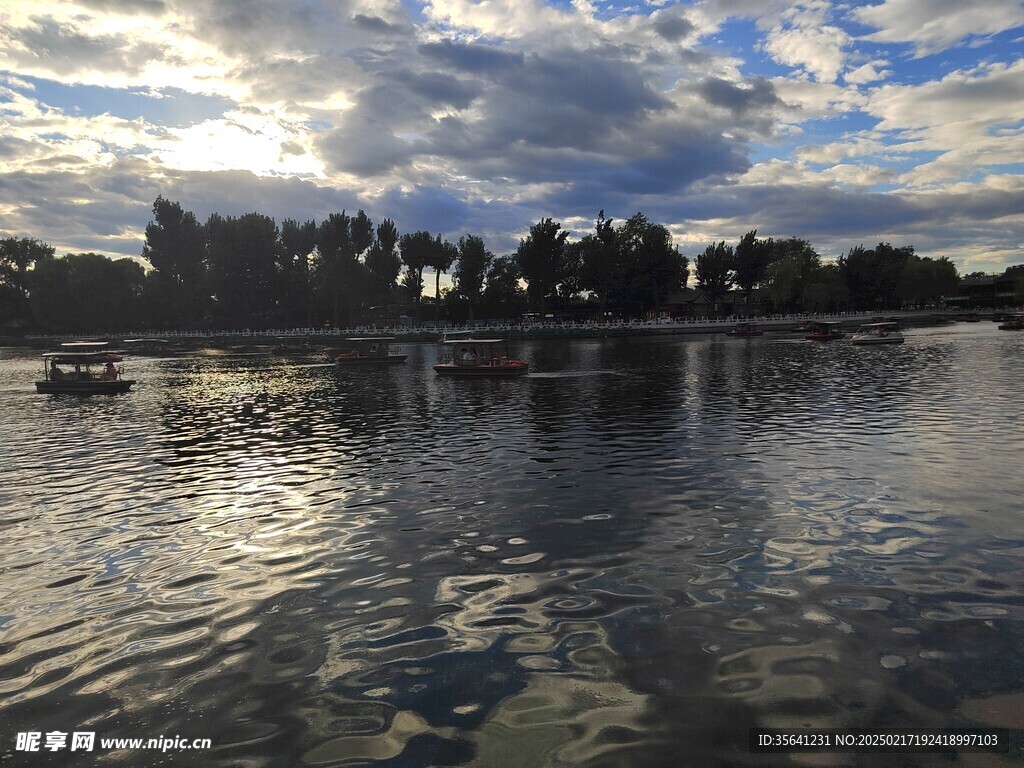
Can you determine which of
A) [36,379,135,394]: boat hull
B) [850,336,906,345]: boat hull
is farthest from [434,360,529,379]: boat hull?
[850,336,906,345]: boat hull

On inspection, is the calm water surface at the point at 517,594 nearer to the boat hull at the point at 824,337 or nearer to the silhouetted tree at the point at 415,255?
the boat hull at the point at 824,337

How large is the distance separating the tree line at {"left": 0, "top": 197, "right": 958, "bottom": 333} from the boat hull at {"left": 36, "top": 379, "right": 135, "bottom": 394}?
270 ft

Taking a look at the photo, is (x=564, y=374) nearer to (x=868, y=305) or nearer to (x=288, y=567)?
(x=288, y=567)

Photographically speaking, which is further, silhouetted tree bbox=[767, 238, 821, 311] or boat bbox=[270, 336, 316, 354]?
silhouetted tree bbox=[767, 238, 821, 311]

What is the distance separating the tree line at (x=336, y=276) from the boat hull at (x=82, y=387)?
82285mm

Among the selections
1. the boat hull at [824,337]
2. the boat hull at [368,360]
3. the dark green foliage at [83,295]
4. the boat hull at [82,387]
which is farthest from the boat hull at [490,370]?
the dark green foliage at [83,295]

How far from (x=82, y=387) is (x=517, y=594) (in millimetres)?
42398

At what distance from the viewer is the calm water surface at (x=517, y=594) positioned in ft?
18.3

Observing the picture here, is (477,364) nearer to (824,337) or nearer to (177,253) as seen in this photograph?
(824,337)

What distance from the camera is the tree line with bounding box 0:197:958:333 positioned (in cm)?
11756

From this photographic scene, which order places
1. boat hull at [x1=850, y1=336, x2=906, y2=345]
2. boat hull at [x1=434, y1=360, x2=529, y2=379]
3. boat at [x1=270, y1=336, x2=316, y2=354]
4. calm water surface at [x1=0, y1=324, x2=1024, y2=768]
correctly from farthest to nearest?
boat at [x1=270, y1=336, x2=316, y2=354]
boat hull at [x1=850, y1=336, x2=906, y2=345]
boat hull at [x1=434, y1=360, x2=529, y2=379]
calm water surface at [x1=0, y1=324, x2=1024, y2=768]

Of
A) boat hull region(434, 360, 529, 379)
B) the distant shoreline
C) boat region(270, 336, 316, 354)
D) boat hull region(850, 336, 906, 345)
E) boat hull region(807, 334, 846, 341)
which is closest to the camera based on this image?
boat hull region(434, 360, 529, 379)

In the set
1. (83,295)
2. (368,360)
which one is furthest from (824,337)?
(83,295)

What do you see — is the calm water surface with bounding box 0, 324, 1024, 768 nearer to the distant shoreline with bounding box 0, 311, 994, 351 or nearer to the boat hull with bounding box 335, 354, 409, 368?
the boat hull with bounding box 335, 354, 409, 368
